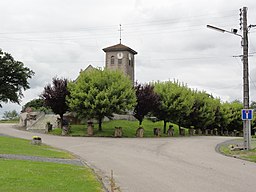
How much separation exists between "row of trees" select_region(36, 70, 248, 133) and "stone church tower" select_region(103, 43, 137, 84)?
2384 centimetres

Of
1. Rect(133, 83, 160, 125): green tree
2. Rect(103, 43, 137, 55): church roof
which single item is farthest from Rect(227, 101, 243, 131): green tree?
Rect(133, 83, 160, 125): green tree

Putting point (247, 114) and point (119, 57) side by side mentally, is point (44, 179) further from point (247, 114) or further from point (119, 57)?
point (119, 57)

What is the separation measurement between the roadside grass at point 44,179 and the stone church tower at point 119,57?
209 ft

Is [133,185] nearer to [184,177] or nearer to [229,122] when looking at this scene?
[184,177]

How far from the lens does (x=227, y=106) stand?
230 ft

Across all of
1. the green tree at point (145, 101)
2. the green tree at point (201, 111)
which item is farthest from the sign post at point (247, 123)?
the green tree at point (201, 111)

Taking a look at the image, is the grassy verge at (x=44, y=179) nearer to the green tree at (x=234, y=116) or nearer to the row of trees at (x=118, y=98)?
the row of trees at (x=118, y=98)

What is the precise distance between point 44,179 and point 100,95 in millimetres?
28090

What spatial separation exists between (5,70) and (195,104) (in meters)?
26.3

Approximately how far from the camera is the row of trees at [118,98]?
38906mm

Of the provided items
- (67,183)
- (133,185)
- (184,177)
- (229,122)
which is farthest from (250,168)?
(229,122)

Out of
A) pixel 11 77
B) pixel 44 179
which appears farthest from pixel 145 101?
pixel 44 179

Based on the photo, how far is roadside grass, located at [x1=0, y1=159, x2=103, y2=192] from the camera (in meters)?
9.12

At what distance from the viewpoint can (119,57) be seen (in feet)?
253
